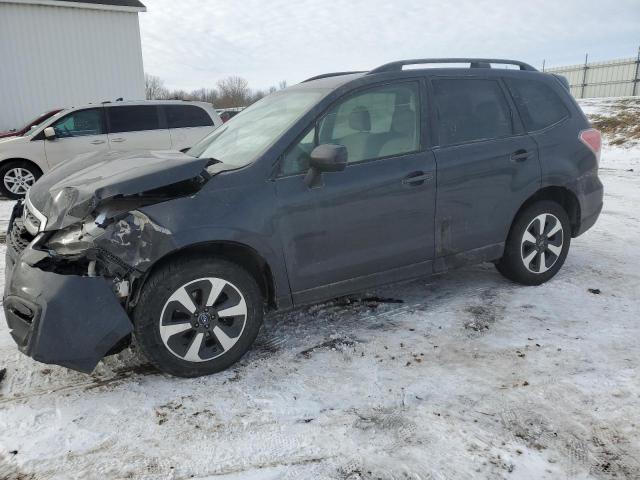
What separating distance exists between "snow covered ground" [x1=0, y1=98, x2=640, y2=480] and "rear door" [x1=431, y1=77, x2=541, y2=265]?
640 mm

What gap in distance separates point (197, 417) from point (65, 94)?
1995cm

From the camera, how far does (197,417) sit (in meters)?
2.64

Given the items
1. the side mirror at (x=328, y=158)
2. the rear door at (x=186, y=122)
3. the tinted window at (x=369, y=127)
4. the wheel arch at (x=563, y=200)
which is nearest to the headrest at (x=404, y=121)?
the tinted window at (x=369, y=127)

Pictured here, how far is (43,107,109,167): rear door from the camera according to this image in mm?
9344

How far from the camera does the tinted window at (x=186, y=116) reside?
9844 millimetres

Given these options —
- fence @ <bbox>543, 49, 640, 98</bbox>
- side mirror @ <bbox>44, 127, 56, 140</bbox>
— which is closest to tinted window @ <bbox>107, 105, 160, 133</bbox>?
side mirror @ <bbox>44, 127, 56, 140</bbox>

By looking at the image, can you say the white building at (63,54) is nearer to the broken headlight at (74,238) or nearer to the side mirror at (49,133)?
the side mirror at (49,133)

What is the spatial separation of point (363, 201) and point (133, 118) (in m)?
7.68

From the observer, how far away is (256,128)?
3646mm

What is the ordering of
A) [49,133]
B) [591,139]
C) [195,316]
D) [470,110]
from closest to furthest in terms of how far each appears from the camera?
1. [195,316]
2. [470,110]
3. [591,139]
4. [49,133]

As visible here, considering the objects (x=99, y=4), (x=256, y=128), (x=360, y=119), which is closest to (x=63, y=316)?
(x=256, y=128)

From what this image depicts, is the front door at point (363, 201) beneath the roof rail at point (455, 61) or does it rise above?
beneath

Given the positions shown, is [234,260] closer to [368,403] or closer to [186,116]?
[368,403]

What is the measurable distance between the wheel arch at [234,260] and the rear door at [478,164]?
52.9 inches
